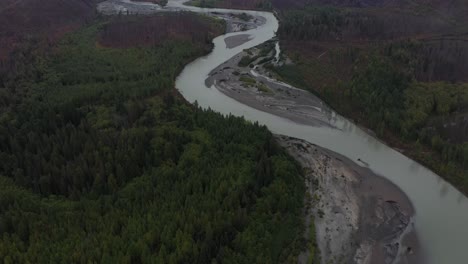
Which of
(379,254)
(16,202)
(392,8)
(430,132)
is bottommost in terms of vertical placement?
(379,254)

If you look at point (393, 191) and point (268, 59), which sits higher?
point (268, 59)

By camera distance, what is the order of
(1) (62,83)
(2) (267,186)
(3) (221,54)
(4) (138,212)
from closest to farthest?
1. (4) (138,212)
2. (2) (267,186)
3. (1) (62,83)
4. (3) (221,54)

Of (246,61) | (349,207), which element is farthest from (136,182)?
(246,61)

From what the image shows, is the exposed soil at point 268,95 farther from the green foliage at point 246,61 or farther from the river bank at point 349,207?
the green foliage at point 246,61

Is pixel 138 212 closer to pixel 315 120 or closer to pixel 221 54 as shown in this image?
pixel 315 120

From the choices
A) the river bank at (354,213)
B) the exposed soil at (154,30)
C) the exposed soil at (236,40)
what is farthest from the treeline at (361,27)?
the river bank at (354,213)

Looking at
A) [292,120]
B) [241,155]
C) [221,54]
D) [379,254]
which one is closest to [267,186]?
[241,155]
